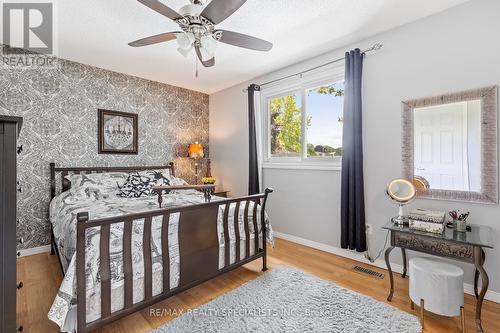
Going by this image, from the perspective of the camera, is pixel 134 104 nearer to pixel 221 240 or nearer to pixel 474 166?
pixel 221 240

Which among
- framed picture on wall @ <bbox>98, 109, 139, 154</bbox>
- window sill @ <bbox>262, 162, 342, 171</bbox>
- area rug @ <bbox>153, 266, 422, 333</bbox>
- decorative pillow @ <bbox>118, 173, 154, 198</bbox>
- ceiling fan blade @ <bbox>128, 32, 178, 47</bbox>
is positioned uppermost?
ceiling fan blade @ <bbox>128, 32, 178, 47</bbox>

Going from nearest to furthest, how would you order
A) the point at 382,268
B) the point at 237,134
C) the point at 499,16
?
the point at 499,16, the point at 382,268, the point at 237,134

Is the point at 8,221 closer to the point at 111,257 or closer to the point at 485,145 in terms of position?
the point at 111,257

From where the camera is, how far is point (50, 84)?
3152 millimetres

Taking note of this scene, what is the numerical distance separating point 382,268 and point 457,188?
42.8 inches

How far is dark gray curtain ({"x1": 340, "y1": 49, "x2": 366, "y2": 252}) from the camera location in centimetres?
269

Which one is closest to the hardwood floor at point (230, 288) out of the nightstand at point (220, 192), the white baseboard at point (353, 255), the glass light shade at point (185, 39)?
the white baseboard at point (353, 255)

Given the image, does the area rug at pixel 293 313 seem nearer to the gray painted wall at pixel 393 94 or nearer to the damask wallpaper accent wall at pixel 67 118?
the gray painted wall at pixel 393 94

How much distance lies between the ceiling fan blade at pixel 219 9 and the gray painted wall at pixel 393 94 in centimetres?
182

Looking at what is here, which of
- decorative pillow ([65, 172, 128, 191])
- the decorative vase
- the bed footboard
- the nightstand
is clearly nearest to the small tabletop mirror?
the decorative vase

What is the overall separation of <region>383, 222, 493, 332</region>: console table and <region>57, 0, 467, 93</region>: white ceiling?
1.96 metres

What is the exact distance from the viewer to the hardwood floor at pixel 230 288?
174cm

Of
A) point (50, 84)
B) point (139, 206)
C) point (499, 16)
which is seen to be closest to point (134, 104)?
point (50, 84)

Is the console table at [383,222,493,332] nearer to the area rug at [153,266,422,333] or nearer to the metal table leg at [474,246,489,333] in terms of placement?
the metal table leg at [474,246,489,333]
